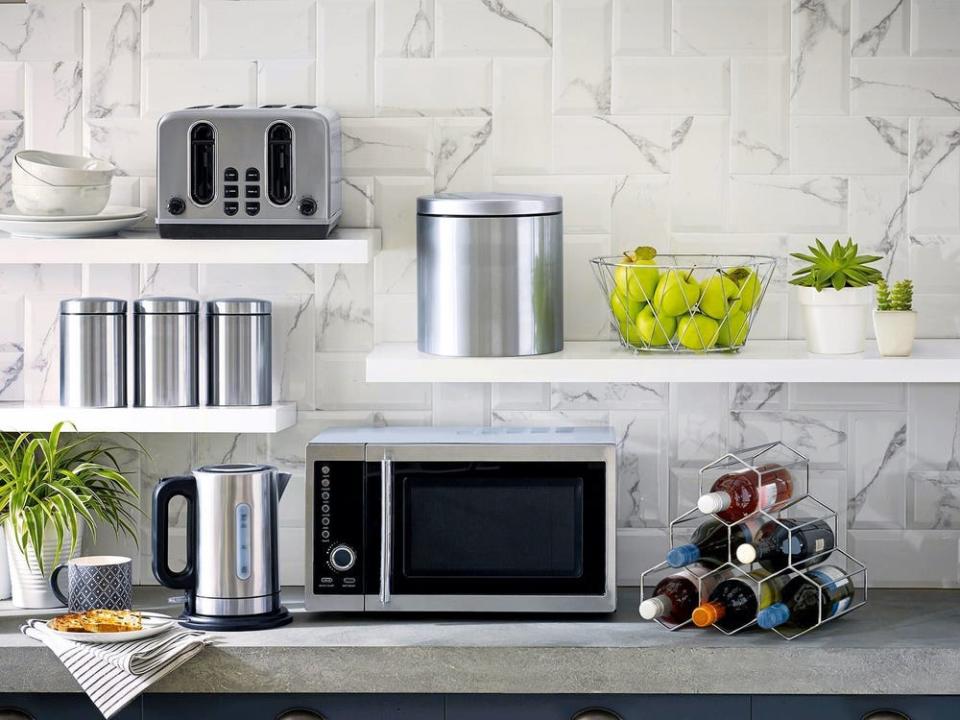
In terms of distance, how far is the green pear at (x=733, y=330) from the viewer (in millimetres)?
2180

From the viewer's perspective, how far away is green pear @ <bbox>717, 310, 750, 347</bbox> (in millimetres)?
2180

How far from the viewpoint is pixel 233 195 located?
2154 mm

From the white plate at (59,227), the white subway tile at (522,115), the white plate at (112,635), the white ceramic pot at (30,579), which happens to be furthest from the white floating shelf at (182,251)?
the white plate at (112,635)

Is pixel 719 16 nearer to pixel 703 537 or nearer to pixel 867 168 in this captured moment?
pixel 867 168

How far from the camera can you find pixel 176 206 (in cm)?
214

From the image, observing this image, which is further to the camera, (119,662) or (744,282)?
(744,282)

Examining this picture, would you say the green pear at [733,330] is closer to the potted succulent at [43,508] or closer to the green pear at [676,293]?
the green pear at [676,293]

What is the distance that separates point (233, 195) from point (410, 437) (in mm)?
522

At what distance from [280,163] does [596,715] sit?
1.06 m

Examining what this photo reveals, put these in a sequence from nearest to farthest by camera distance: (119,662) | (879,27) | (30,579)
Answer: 1. (119,662)
2. (30,579)
3. (879,27)

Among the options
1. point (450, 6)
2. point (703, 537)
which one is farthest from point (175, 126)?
point (703, 537)

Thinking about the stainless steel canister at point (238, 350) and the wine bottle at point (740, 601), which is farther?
the stainless steel canister at point (238, 350)

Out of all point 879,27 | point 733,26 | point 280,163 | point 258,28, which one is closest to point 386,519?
point 280,163

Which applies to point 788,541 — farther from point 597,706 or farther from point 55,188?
point 55,188
